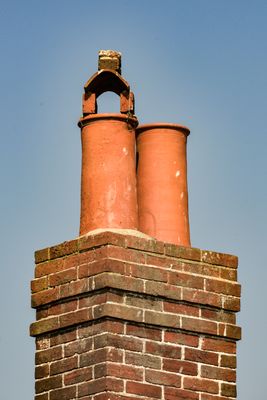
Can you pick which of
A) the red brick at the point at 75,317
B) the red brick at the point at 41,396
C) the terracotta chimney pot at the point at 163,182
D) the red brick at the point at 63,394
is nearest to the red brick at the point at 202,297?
the terracotta chimney pot at the point at 163,182

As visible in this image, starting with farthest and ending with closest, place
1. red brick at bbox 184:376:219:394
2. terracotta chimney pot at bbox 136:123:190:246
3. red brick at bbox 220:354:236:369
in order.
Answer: terracotta chimney pot at bbox 136:123:190:246 → red brick at bbox 220:354:236:369 → red brick at bbox 184:376:219:394

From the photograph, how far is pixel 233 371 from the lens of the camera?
11391 millimetres

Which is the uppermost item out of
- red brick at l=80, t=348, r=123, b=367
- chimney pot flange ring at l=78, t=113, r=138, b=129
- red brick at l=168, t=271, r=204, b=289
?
chimney pot flange ring at l=78, t=113, r=138, b=129

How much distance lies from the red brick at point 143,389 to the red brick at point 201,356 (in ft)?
1.25

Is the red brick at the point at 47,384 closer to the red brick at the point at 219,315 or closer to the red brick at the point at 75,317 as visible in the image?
the red brick at the point at 75,317

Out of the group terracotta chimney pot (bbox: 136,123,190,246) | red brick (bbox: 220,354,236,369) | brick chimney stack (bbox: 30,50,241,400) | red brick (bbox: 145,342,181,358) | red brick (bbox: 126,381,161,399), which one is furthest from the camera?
terracotta chimney pot (bbox: 136,123,190,246)

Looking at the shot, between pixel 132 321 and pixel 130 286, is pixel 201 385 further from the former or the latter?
pixel 130 286

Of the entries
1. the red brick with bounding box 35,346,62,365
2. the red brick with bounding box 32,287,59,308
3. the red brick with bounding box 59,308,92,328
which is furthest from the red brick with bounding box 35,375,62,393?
the red brick with bounding box 32,287,59,308

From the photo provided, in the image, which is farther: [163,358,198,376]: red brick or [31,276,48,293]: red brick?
[31,276,48,293]: red brick

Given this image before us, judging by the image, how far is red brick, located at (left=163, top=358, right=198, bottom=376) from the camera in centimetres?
1105

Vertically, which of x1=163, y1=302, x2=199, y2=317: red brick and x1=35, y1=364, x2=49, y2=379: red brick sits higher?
x1=163, y1=302, x2=199, y2=317: red brick

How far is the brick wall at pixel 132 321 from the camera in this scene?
1085 cm

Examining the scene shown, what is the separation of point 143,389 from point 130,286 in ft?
2.25

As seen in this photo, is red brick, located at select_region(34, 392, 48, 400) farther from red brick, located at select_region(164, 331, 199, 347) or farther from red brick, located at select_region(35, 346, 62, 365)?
red brick, located at select_region(164, 331, 199, 347)
